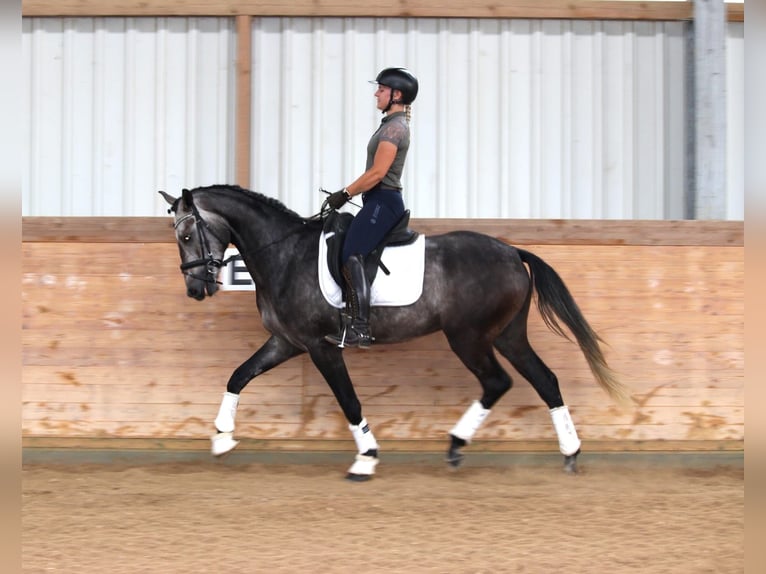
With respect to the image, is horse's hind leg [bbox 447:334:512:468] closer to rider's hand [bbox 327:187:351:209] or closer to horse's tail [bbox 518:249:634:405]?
horse's tail [bbox 518:249:634:405]

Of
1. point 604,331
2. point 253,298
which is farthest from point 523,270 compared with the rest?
point 253,298

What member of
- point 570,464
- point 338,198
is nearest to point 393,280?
point 338,198

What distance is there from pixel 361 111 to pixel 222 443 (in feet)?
11.2

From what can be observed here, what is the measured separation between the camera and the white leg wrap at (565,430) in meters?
6.65

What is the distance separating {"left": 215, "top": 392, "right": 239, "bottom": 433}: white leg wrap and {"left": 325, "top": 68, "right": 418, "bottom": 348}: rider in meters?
1.01

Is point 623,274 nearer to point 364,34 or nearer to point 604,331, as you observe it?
point 604,331

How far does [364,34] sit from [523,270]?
2.92 metres

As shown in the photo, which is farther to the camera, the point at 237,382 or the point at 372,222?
the point at 237,382

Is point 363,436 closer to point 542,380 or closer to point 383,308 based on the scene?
point 383,308

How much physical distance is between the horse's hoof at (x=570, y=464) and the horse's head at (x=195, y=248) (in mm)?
3122

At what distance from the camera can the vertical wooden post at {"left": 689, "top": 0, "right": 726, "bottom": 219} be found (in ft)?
25.4

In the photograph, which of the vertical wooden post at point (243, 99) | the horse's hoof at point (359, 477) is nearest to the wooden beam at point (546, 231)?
the vertical wooden post at point (243, 99)

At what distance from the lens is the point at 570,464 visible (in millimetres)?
6766

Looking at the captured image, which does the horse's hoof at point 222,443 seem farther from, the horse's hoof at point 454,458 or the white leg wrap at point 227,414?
the horse's hoof at point 454,458
